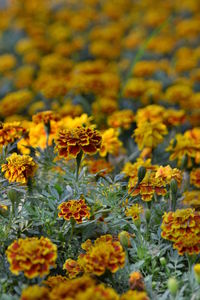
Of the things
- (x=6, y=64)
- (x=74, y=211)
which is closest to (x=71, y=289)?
(x=74, y=211)

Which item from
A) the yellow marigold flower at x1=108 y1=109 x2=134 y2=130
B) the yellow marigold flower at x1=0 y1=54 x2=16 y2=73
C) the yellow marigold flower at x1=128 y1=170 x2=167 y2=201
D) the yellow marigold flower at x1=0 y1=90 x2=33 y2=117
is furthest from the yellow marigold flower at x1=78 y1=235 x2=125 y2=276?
the yellow marigold flower at x1=0 y1=54 x2=16 y2=73

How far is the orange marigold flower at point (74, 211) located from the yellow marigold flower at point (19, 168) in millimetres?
198

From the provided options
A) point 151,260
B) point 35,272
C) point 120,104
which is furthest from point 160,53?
point 35,272

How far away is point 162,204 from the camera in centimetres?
209

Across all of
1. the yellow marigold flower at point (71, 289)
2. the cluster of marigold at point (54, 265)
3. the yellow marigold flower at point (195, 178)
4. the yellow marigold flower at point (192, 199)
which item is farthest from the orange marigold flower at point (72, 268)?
the yellow marigold flower at point (195, 178)

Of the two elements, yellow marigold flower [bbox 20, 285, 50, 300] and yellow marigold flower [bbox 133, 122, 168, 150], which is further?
yellow marigold flower [bbox 133, 122, 168, 150]

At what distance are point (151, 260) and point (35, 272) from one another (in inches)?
18.5

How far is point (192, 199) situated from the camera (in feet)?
7.12

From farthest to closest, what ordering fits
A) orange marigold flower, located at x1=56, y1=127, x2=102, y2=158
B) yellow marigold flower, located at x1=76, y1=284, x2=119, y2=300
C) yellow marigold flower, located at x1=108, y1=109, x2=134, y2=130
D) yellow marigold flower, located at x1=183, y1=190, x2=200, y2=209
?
yellow marigold flower, located at x1=108, y1=109, x2=134, y2=130 < yellow marigold flower, located at x1=183, y1=190, x2=200, y2=209 < orange marigold flower, located at x1=56, y1=127, x2=102, y2=158 < yellow marigold flower, located at x1=76, y1=284, x2=119, y2=300

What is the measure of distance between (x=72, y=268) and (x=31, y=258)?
245mm

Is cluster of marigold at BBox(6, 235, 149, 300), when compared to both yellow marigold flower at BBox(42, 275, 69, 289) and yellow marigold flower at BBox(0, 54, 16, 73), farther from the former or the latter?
yellow marigold flower at BBox(0, 54, 16, 73)

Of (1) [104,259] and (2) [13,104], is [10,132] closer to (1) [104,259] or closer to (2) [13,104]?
(1) [104,259]

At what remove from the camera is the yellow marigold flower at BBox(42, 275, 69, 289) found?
1639mm

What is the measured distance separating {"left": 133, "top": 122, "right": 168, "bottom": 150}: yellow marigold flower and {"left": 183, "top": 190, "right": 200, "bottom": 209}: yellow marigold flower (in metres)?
0.31
